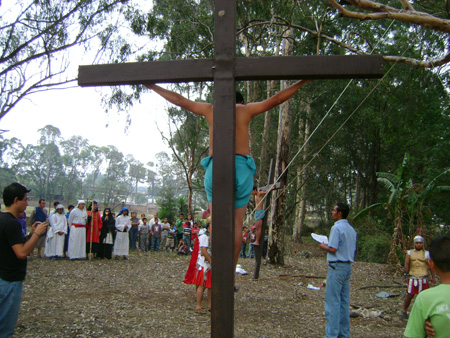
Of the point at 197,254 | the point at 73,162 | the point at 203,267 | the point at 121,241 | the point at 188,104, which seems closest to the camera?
the point at 188,104

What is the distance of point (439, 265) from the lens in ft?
7.61

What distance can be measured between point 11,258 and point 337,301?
368 centimetres

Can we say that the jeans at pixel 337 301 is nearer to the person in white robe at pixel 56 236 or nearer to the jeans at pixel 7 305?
the jeans at pixel 7 305

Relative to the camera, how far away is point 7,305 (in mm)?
3141

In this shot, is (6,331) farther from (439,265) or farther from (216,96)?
(439,265)

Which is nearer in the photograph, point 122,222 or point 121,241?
point 121,241

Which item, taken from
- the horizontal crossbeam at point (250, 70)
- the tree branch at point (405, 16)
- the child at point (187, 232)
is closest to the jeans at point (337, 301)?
the horizontal crossbeam at point (250, 70)

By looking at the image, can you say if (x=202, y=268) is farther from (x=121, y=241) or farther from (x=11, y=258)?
(x=121, y=241)

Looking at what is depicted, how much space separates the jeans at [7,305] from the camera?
Result: 10.2ft

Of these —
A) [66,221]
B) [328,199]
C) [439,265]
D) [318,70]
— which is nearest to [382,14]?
[318,70]

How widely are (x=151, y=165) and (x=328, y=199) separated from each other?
201 feet

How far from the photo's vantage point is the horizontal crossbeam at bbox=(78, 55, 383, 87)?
96.1 inches

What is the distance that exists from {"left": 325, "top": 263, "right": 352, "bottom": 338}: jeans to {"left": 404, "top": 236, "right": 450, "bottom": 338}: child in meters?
2.77

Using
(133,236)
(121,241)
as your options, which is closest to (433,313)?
(121,241)
